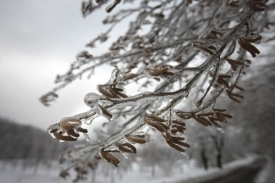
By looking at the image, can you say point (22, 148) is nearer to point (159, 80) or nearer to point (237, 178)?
point (237, 178)

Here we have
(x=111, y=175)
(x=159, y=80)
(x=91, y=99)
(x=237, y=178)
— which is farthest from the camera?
(x=111, y=175)

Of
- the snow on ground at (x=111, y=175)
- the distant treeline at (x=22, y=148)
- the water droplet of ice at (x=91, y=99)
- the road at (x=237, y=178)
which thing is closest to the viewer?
the water droplet of ice at (x=91, y=99)

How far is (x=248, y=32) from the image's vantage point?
1630 mm

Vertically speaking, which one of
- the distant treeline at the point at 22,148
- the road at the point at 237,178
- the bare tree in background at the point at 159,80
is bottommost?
the distant treeline at the point at 22,148

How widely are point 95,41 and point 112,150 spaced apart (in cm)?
233

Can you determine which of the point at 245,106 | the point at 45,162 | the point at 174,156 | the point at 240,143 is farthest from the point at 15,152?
the point at 245,106

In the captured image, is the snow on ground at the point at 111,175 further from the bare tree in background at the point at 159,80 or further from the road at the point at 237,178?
the bare tree in background at the point at 159,80

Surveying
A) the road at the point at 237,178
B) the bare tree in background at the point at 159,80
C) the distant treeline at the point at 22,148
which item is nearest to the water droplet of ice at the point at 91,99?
the bare tree in background at the point at 159,80

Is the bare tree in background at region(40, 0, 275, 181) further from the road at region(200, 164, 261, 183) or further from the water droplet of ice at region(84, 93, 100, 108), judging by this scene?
the road at region(200, 164, 261, 183)

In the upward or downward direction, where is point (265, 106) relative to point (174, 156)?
upward

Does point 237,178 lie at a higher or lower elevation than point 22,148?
higher

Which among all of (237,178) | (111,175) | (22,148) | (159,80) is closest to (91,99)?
(159,80)

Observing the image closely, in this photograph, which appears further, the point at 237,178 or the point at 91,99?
the point at 237,178

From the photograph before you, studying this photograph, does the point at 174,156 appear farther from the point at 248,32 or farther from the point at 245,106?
the point at 248,32
